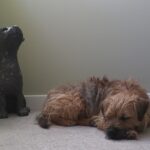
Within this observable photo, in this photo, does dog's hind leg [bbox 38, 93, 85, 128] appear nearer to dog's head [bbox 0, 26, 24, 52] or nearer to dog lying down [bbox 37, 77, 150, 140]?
dog lying down [bbox 37, 77, 150, 140]

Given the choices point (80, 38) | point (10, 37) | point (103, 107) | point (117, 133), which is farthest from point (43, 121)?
point (80, 38)

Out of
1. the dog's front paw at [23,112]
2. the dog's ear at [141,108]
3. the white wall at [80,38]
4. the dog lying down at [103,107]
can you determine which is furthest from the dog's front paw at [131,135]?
the dog's front paw at [23,112]

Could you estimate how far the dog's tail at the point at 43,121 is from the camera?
2723 mm

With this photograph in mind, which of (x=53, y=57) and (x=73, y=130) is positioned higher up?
(x=53, y=57)

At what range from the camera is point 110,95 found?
2.70 meters

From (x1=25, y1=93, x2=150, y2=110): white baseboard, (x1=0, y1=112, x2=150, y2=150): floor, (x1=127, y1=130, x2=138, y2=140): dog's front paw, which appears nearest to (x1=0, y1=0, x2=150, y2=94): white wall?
(x1=25, y1=93, x2=150, y2=110): white baseboard

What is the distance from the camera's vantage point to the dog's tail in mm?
2723

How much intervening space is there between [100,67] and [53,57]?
426 millimetres

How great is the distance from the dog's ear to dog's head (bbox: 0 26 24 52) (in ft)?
3.65

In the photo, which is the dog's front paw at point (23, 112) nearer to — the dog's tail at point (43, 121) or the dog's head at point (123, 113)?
the dog's tail at point (43, 121)

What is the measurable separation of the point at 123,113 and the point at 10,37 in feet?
3.70

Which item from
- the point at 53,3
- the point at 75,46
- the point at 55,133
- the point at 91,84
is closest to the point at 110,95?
the point at 91,84

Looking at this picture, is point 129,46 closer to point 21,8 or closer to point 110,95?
point 110,95

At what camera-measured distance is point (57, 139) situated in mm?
2471
